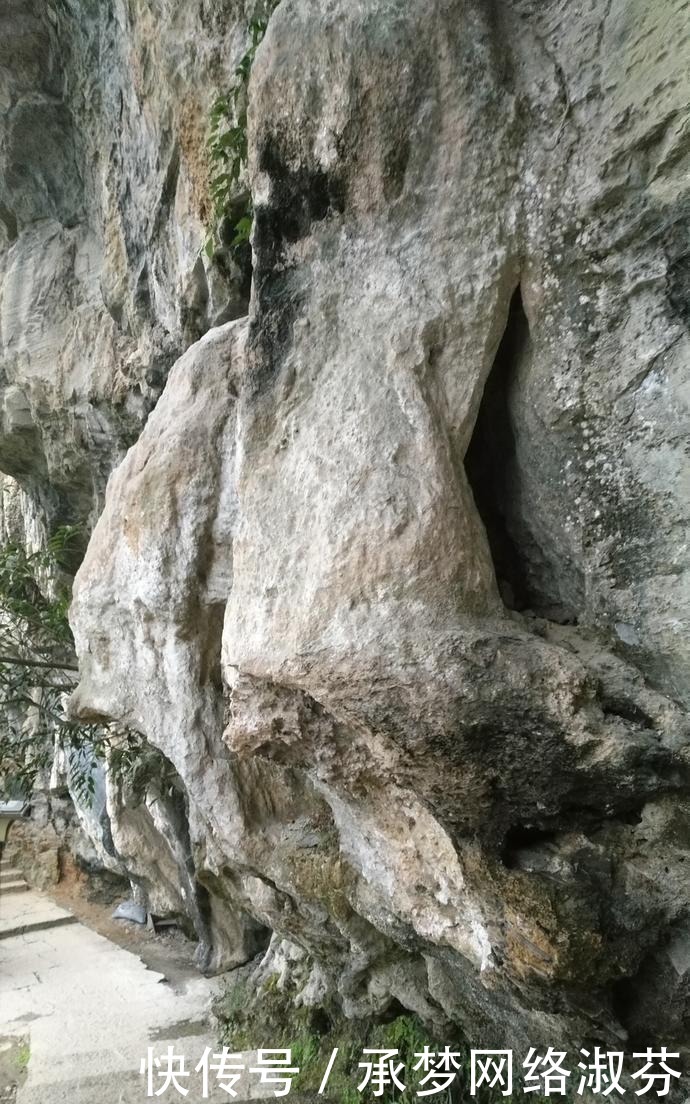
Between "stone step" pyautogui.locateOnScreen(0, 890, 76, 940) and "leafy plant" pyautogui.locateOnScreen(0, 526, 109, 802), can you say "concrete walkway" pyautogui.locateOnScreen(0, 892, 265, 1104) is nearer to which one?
"stone step" pyautogui.locateOnScreen(0, 890, 76, 940)

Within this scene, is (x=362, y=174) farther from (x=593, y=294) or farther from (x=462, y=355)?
(x=593, y=294)

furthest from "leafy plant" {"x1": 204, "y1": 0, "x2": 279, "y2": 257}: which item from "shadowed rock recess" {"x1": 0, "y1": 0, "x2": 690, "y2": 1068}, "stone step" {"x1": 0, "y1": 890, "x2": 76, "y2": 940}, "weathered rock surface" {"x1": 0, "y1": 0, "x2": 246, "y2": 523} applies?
"stone step" {"x1": 0, "y1": 890, "x2": 76, "y2": 940}

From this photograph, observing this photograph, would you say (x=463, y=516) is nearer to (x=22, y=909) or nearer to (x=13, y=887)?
(x=22, y=909)

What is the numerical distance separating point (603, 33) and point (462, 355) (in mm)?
1164

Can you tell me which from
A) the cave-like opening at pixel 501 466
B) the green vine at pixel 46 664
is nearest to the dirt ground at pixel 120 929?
the green vine at pixel 46 664

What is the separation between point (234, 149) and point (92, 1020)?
5.66 metres

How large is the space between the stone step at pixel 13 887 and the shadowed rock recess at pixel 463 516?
24.2 feet

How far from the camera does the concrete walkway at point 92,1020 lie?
175 inches

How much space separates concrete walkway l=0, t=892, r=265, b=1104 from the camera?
446 centimetres

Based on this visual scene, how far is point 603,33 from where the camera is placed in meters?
2.66

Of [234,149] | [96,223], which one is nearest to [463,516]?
[234,149]

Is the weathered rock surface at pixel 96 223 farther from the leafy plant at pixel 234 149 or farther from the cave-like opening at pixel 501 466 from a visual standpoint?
the cave-like opening at pixel 501 466

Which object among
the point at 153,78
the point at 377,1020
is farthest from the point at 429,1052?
the point at 153,78

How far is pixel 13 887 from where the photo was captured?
984 cm
